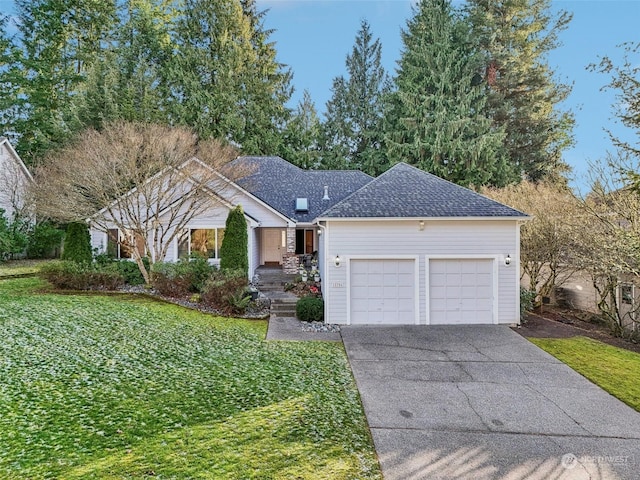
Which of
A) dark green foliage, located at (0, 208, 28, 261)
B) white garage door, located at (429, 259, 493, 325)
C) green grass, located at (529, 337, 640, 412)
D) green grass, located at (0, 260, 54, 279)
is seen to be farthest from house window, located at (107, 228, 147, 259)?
green grass, located at (529, 337, 640, 412)

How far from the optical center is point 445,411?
238 inches

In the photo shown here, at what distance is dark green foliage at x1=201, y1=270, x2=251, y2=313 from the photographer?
12.4m

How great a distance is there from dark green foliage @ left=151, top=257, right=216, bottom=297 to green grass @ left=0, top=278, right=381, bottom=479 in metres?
3.51

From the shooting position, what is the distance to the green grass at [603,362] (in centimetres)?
721

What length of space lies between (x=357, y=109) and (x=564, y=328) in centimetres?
2754

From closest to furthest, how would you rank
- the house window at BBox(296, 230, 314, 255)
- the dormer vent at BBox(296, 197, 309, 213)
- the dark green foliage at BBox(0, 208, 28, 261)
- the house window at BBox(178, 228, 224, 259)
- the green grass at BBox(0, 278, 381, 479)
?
the green grass at BBox(0, 278, 381, 479) → the house window at BBox(178, 228, 224, 259) → the dark green foliage at BBox(0, 208, 28, 261) → the dormer vent at BBox(296, 197, 309, 213) → the house window at BBox(296, 230, 314, 255)

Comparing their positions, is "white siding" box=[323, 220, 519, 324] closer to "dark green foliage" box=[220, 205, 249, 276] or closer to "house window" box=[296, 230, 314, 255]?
"dark green foliage" box=[220, 205, 249, 276]

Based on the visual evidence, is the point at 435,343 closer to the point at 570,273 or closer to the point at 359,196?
the point at 359,196

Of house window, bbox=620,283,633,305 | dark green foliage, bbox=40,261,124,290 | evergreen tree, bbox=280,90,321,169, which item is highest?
evergreen tree, bbox=280,90,321,169

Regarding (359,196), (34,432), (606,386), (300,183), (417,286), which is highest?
(300,183)

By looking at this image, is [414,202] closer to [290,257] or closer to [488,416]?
[488,416]

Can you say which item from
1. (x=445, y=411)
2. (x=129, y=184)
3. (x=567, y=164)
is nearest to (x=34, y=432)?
(x=445, y=411)

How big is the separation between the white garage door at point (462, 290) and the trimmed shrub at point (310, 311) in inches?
140

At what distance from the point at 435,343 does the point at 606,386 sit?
363 centimetres
